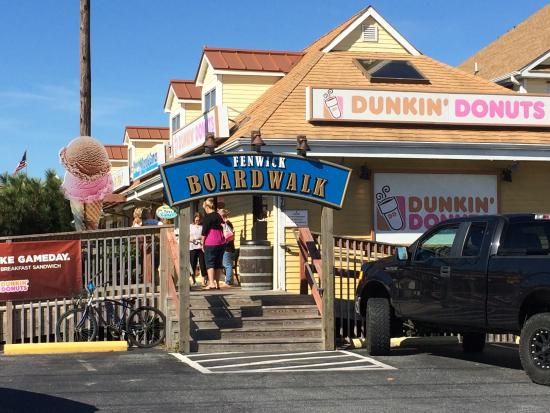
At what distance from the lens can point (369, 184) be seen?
1664cm

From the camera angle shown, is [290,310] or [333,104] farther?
[333,104]

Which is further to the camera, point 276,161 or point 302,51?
point 302,51

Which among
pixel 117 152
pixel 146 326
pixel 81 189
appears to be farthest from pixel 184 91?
pixel 117 152

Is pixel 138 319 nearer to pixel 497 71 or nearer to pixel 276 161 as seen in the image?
pixel 276 161

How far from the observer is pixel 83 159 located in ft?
52.7

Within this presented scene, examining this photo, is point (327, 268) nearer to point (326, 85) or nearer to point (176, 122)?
point (326, 85)

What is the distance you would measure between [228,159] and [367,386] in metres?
4.33

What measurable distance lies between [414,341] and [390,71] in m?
8.21

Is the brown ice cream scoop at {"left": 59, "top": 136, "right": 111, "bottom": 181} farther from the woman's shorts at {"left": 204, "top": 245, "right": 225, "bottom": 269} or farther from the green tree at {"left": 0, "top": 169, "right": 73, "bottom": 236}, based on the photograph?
the green tree at {"left": 0, "top": 169, "right": 73, "bottom": 236}

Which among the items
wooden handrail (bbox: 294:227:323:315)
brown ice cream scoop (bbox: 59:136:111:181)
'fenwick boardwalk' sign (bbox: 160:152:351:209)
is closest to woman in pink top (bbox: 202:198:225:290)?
wooden handrail (bbox: 294:227:323:315)

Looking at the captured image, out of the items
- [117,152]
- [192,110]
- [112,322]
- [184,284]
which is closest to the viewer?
[184,284]

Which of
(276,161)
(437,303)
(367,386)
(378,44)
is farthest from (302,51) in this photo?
(367,386)

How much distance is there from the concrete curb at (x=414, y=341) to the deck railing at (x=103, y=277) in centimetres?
307

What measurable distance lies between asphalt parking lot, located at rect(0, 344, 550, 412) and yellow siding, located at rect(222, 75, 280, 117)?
10079mm
